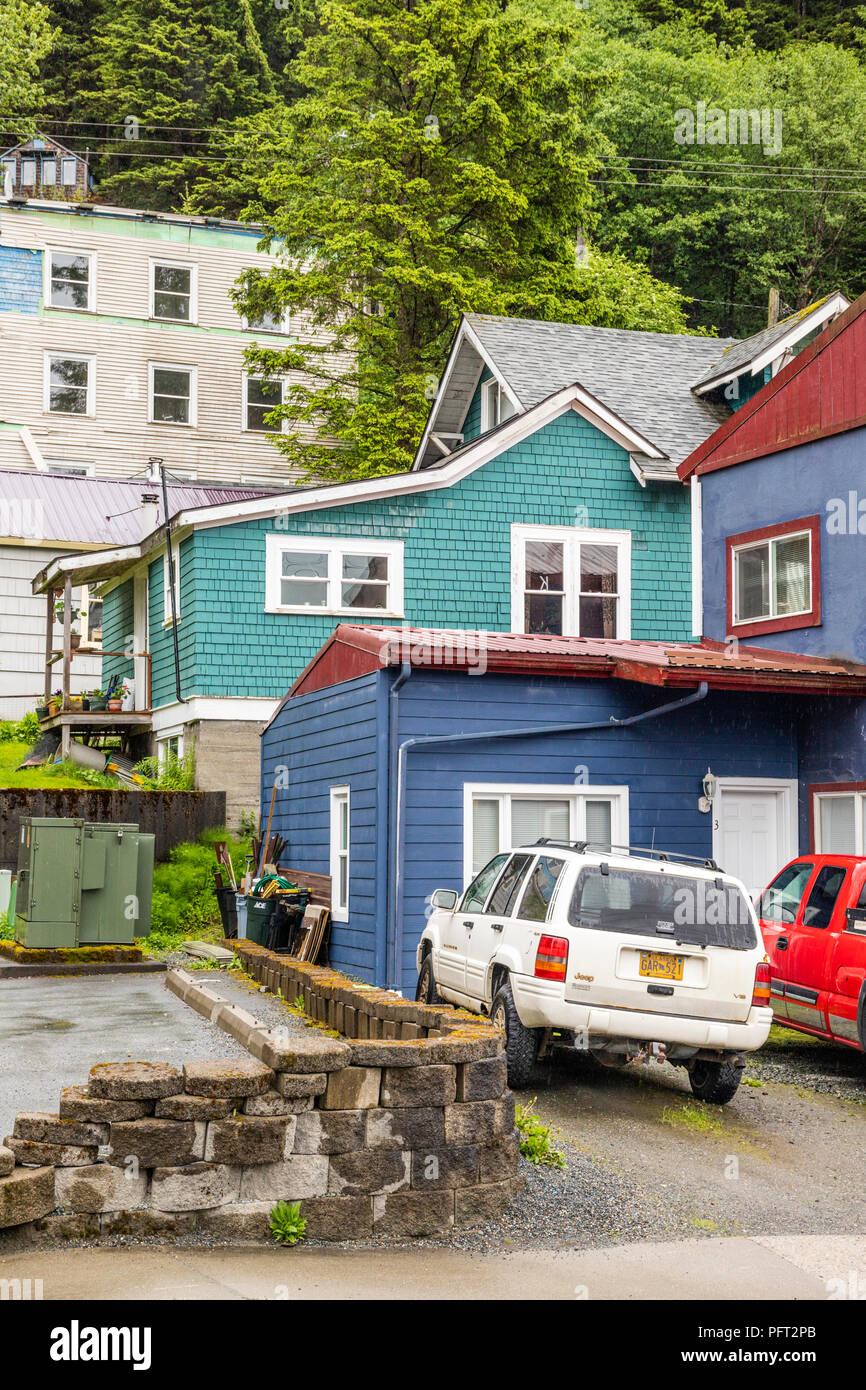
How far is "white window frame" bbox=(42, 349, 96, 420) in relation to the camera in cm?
3794

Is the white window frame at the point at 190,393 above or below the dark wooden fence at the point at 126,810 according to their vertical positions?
above

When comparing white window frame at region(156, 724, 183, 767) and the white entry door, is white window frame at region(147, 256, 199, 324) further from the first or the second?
the white entry door

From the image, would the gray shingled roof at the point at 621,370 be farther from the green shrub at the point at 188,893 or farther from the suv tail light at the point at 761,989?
the suv tail light at the point at 761,989

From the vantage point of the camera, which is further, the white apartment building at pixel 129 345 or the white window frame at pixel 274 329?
the white window frame at pixel 274 329

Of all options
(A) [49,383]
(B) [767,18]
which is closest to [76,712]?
(A) [49,383]

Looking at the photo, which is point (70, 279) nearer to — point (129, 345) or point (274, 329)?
point (129, 345)

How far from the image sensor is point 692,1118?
9977mm

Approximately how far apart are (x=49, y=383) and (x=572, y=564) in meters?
20.3

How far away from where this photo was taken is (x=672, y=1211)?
7441mm

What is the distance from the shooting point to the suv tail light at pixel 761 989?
9.88 metres

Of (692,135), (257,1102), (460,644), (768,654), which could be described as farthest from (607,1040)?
(692,135)

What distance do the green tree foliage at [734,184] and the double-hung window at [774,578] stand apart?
31.6 metres

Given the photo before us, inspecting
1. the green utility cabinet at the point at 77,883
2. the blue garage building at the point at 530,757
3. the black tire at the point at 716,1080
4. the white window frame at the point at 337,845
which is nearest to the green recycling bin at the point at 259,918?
the blue garage building at the point at 530,757
